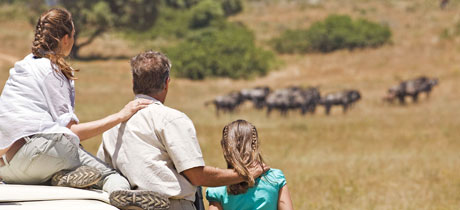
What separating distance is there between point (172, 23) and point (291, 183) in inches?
2422

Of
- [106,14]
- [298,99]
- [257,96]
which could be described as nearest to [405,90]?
[298,99]

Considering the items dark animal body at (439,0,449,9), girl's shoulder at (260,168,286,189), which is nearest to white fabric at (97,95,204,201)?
girl's shoulder at (260,168,286,189)

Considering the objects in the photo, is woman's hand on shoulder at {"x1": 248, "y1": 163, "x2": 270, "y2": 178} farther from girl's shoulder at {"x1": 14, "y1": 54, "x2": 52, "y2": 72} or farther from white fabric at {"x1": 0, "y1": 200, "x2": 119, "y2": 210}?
girl's shoulder at {"x1": 14, "y1": 54, "x2": 52, "y2": 72}

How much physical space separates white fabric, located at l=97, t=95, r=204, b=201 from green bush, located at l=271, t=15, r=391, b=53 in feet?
194

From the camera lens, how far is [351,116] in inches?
1126

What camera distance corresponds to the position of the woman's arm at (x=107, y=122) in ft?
14.1

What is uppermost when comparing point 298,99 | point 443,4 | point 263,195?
point 263,195

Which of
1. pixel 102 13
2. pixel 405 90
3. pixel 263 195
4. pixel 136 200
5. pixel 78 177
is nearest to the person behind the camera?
pixel 136 200

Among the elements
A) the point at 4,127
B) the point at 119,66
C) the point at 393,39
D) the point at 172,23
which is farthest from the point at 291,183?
the point at 172,23

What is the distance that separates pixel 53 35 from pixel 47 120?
0.56 metres

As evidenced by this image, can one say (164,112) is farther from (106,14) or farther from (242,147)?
(106,14)

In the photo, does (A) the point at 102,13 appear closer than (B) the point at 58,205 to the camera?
No

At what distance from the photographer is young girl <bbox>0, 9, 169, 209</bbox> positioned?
13.4 ft

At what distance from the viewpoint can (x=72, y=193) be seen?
4059 mm
